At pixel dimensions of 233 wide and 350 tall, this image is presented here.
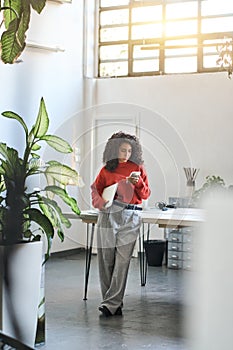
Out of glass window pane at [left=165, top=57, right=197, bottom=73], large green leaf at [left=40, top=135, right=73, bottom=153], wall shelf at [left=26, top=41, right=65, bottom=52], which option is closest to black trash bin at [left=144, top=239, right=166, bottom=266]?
glass window pane at [left=165, top=57, right=197, bottom=73]

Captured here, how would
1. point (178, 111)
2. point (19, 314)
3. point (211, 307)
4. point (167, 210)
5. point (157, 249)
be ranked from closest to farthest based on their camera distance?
1. point (211, 307)
2. point (19, 314)
3. point (167, 210)
4. point (157, 249)
5. point (178, 111)

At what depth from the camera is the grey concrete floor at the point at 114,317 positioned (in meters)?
3.97

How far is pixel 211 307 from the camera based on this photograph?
700mm

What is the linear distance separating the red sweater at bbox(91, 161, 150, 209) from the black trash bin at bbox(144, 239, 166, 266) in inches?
108

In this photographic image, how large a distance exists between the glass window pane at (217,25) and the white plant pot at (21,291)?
523 centimetres

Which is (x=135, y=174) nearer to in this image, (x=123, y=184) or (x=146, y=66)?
(x=123, y=184)

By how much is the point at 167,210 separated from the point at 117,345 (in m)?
1.77

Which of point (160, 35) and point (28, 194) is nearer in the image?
point (28, 194)

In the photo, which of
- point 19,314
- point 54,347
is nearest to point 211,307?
point 19,314

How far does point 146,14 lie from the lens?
27.6 ft

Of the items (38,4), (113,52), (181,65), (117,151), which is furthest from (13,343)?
(113,52)

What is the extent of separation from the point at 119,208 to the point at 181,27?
13.8ft

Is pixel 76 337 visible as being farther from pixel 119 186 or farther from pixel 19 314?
pixel 119 186

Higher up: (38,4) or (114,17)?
(114,17)
